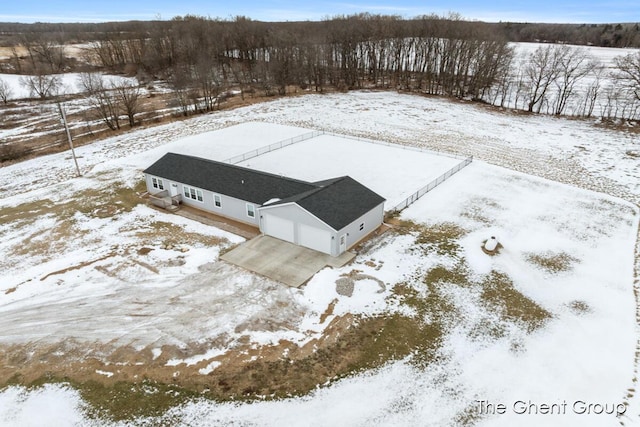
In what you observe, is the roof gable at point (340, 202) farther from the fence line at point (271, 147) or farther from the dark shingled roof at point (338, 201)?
the fence line at point (271, 147)

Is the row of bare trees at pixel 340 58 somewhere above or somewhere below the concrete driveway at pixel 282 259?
above

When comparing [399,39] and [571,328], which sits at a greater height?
[399,39]

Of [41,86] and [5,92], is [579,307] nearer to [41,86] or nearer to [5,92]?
[41,86]

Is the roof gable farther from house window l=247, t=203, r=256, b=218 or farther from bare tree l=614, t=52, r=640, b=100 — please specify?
bare tree l=614, t=52, r=640, b=100

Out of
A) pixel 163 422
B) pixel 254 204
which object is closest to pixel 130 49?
pixel 254 204

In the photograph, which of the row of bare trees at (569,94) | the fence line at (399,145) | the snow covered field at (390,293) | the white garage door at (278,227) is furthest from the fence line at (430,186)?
the row of bare trees at (569,94)

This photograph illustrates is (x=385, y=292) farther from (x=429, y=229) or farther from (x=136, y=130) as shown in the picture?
(x=136, y=130)
